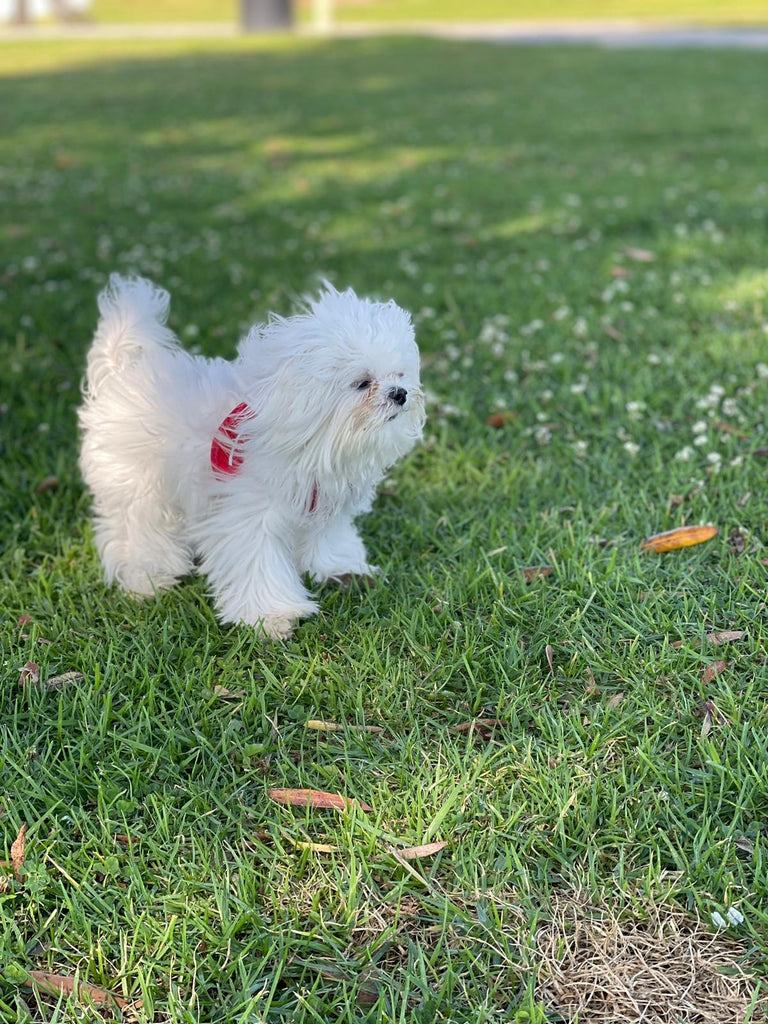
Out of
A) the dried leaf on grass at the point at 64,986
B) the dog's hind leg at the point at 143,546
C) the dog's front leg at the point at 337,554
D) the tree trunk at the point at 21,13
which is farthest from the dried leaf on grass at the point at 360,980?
the tree trunk at the point at 21,13

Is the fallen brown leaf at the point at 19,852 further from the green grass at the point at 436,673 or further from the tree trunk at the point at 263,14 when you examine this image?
the tree trunk at the point at 263,14

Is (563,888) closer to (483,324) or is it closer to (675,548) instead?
(675,548)

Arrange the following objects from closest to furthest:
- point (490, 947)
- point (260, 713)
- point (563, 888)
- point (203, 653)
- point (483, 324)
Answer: point (490, 947), point (563, 888), point (260, 713), point (203, 653), point (483, 324)

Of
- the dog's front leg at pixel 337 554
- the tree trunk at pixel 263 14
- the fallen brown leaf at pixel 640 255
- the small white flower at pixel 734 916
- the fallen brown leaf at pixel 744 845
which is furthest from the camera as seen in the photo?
the tree trunk at pixel 263 14

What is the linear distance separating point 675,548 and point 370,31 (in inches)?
1155

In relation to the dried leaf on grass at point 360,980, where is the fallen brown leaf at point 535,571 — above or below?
above

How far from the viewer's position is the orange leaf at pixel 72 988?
208 centimetres

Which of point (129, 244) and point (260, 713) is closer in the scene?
point (260, 713)

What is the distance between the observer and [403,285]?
654cm

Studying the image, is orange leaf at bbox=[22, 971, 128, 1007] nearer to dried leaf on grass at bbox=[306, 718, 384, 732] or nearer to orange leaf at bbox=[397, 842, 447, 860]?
orange leaf at bbox=[397, 842, 447, 860]

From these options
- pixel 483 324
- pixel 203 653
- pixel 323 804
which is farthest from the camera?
pixel 483 324

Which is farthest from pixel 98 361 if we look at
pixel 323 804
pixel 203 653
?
pixel 323 804

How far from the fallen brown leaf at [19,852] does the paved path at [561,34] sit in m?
23.0

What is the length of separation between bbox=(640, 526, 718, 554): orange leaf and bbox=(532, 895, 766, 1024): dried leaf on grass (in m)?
1.55
